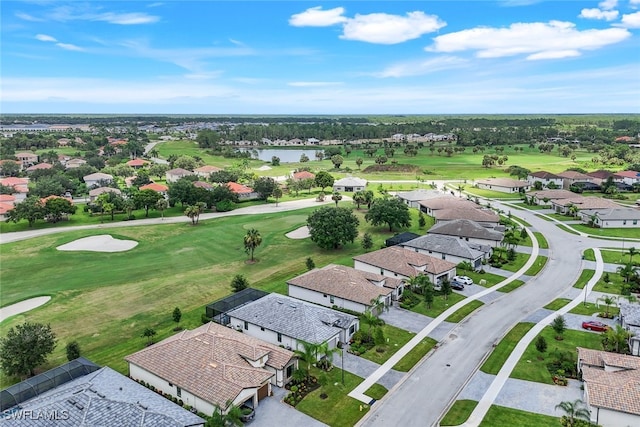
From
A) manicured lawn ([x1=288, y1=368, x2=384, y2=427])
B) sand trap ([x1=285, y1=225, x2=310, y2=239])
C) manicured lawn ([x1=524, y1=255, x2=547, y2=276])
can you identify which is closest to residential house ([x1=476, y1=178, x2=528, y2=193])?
manicured lawn ([x1=524, y1=255, x2=547, y2=276])

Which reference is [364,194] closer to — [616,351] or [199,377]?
[616,351]

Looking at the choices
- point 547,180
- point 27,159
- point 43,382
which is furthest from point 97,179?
point 547,180

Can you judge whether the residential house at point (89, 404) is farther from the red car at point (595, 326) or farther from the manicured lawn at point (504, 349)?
the red car at point (595, 326)

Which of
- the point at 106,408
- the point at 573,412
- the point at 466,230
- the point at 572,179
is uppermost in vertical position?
the point at 572,179

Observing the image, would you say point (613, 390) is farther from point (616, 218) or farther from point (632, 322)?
point (616, 218)

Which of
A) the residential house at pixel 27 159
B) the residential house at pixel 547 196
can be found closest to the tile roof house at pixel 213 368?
the residential house at pixel 547 196

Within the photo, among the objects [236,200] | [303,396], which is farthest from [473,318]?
[236,200]

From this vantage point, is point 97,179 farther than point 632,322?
Yes
